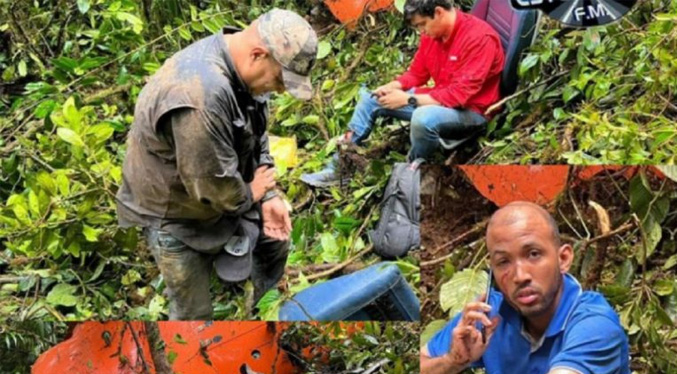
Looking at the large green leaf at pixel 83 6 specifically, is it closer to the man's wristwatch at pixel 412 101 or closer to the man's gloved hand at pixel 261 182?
the man's gloved hand at pixel 261 182

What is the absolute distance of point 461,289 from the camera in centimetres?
252

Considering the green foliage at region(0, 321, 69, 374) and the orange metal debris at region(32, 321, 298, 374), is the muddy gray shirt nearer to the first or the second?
the orange metal debris at region(32, 321, 298, 374)

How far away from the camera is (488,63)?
3.02 meters

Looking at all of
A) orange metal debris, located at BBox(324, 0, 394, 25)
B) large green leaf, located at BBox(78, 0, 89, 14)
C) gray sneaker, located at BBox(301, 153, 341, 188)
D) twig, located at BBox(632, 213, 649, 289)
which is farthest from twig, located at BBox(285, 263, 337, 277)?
large green leaf, located at BBox(78, 0, 89, 14)

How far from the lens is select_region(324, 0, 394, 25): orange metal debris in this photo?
3.21 m

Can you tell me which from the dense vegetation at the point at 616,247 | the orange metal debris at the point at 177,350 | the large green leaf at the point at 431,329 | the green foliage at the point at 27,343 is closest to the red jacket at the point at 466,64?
the dense vegetation at the point at 616,247

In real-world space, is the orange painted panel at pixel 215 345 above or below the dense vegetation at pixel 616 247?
below

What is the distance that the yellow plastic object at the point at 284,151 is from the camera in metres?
3.14

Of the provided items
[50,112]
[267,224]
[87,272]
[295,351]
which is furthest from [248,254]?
[50,112]

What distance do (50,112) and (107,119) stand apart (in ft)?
0.82

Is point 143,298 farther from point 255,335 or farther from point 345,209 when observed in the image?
point 345,209

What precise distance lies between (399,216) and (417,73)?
436 mm

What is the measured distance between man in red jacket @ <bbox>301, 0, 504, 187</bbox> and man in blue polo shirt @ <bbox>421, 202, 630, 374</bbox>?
0.60m

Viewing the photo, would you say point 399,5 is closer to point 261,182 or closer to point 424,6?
point 424,6
